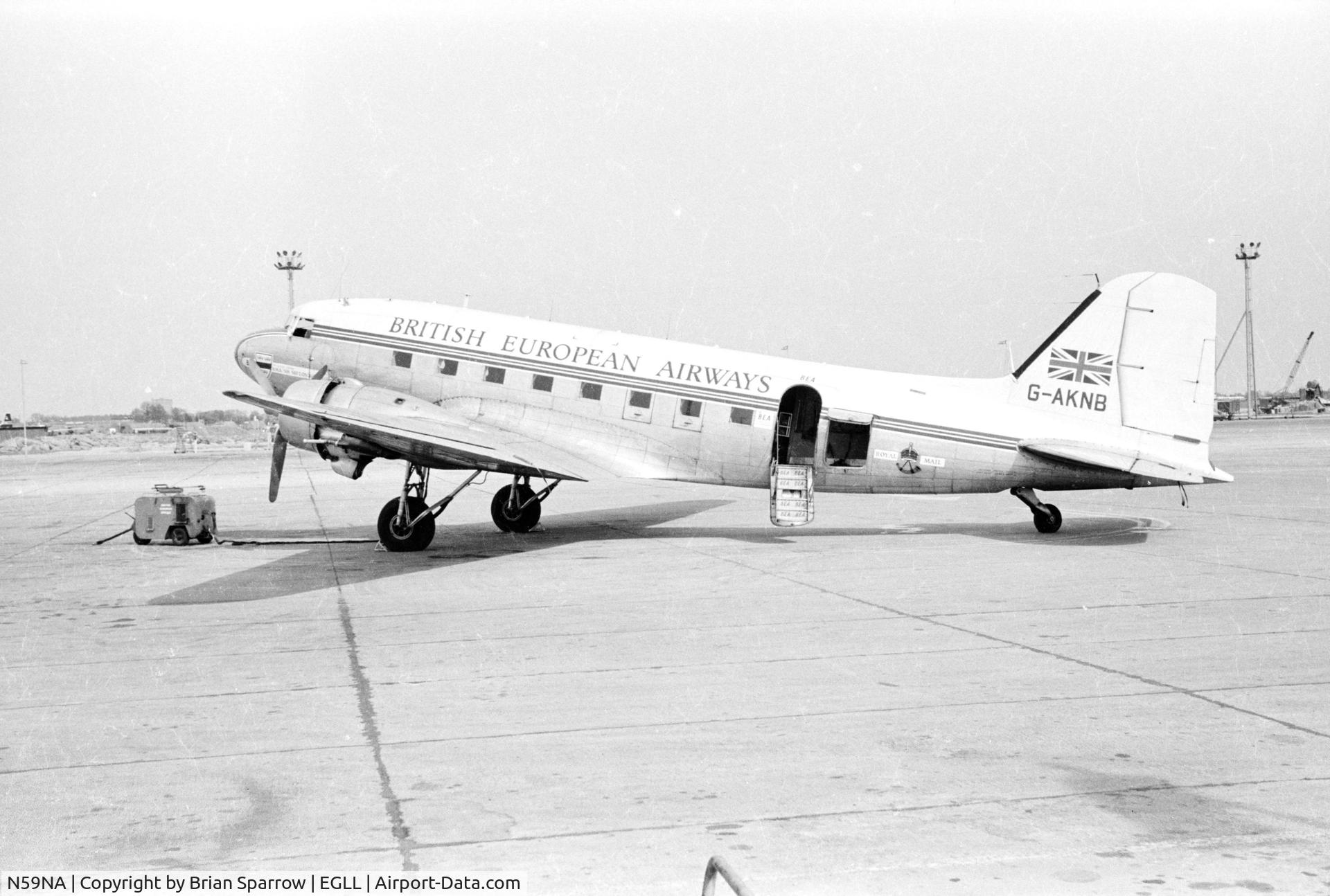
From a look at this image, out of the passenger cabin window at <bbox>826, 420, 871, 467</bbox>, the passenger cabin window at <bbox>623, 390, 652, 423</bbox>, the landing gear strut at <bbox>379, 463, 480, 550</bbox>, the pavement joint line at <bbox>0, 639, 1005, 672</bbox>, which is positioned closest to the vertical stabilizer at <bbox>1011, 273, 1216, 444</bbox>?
the passenger cabin window at <bbox>826, 420, 871, 467</bbox>

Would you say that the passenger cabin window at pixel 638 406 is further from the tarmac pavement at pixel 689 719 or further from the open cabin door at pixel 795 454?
the tarmac pavement at pixel 689 719

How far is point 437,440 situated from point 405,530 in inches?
84.0

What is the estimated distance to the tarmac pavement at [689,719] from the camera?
5320mm

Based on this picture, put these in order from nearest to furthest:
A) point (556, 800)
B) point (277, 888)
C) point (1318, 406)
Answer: point (277, 888) → point (556, 800) → point (1318, 406)

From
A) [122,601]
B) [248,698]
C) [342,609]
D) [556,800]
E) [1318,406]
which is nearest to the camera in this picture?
[556,800]

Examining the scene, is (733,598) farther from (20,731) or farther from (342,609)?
(20,731)

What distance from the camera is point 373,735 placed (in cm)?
741

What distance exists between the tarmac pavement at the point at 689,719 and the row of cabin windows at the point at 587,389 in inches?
111

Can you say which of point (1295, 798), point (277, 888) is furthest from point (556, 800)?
point (1295, 798)

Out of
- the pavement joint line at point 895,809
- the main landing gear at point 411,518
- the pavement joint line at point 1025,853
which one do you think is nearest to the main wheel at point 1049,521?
the main landing gear at point 411,518

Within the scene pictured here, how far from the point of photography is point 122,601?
44.5ft

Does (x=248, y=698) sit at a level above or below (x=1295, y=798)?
below

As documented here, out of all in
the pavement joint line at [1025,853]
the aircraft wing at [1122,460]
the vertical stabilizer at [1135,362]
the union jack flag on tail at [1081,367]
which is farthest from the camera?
the union jack flag on tail at [1081,367]

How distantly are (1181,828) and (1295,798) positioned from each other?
809mm
